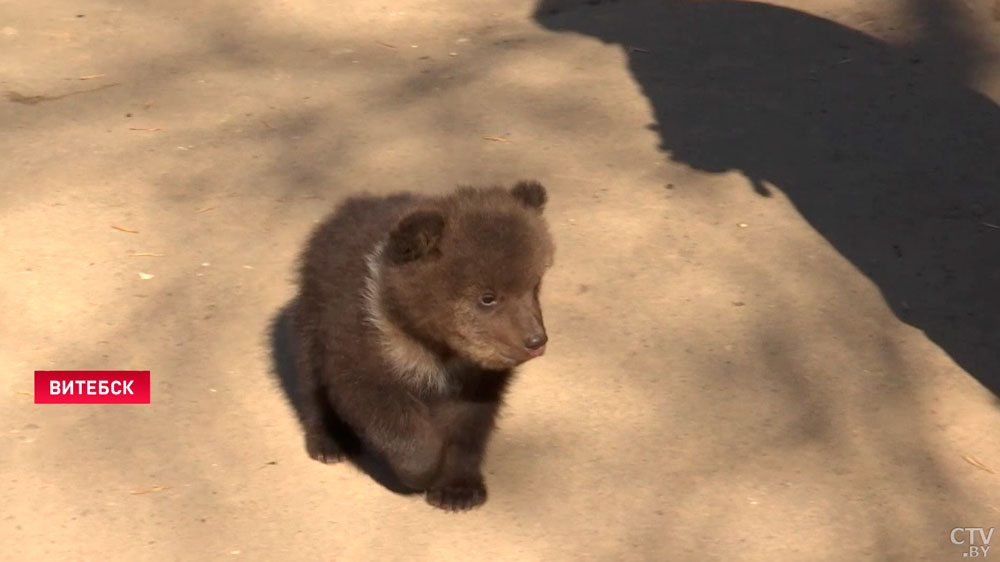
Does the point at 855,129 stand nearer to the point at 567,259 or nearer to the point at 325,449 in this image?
the point at 567,259

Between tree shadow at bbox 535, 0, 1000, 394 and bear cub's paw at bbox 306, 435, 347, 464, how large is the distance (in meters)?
2.69

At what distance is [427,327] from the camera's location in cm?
494

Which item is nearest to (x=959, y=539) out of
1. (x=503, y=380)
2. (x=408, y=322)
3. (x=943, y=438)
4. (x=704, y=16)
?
(x=943, y=438)

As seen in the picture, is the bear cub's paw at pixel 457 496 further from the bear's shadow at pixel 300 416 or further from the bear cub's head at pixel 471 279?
the bear cub's head at pixel 471 279

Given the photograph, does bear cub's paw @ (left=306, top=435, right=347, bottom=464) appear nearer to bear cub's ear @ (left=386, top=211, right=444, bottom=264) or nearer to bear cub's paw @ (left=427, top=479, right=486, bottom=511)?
bear cub's paw @ (left=427, top=479, right=486, bottom=511)

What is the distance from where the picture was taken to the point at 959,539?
494 centimetres

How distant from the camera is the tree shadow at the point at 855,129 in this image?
6547mm

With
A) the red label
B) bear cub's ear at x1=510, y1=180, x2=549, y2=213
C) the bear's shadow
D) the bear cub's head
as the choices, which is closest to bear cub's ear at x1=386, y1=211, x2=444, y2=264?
the bear cub's head

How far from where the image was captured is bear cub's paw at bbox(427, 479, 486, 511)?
16.8ft

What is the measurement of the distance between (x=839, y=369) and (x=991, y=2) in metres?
4.36

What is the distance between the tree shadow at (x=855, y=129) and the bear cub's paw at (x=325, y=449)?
2.69 meters

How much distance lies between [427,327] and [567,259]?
72.1 inches

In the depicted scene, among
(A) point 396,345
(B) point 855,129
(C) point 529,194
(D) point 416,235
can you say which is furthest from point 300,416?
(B) point 855,129

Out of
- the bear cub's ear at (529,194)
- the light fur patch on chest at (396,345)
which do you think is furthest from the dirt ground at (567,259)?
the bear cub's ear at (529,194)
